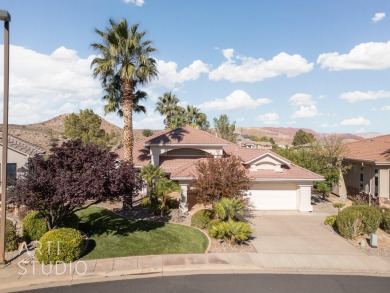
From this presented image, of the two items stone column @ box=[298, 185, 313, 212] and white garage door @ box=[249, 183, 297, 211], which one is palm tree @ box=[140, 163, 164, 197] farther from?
stone column @ box=[298, 185, 313, 212]

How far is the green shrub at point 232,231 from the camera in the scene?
608 inches

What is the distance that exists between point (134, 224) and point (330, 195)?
2195cm

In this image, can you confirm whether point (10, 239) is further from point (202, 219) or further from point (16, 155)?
point (16, 155)

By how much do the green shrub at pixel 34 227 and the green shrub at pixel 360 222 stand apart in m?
16.8

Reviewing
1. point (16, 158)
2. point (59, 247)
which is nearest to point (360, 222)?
point (59, 247)

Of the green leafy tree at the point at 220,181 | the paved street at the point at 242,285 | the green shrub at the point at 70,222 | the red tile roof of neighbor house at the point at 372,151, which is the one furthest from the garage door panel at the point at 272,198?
the green shrub at the point at 70,222

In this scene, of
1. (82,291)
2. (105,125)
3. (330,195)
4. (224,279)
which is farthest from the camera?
(105,125)

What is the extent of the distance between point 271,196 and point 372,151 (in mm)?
12018

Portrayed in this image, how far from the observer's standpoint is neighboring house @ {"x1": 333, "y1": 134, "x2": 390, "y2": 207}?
2414cm

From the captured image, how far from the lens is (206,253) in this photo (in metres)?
14.5

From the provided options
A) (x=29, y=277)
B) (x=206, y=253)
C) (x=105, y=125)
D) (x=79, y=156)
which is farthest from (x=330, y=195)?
(x=105, y=125)

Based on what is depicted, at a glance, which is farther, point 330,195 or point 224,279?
point 330,195

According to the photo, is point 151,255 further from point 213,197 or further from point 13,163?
point 13,163

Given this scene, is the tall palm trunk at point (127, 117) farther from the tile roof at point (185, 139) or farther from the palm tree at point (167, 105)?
the palm tree at point (167, 105)
